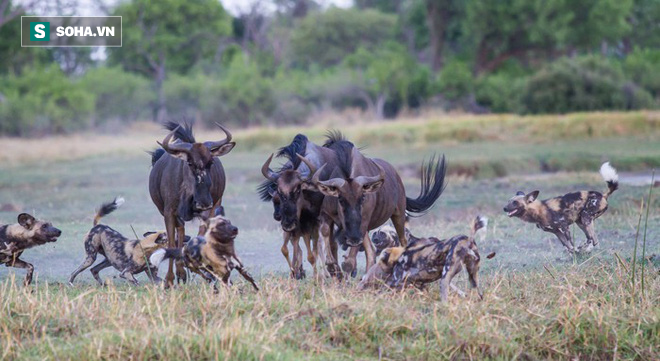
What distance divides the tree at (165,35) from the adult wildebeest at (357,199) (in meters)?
35.7

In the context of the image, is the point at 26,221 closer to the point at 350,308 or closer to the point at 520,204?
the point at 350,308

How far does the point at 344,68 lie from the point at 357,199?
39.0 metres

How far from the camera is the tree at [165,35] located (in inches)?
→ 1823

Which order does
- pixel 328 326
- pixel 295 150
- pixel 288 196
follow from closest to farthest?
pixel 328 326 → pixel 288 196 → pixel 295 150

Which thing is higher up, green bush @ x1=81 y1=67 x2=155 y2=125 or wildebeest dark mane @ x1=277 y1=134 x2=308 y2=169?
green bush @ x1=81 y1=67 x2=155 y2=125

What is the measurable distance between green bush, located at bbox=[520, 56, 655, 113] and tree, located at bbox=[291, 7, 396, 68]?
67.7 feet

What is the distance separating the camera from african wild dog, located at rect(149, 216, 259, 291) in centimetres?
779

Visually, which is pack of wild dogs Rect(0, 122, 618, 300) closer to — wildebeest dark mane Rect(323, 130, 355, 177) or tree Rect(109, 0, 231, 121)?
wildebeest dark mane Rect(323, 130, 355, 177)

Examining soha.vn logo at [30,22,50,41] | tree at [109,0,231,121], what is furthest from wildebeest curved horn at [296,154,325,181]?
tree at [109,0,231,121]

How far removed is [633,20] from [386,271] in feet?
144

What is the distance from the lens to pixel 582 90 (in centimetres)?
3384

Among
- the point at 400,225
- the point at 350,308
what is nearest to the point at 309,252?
the point at 400,225

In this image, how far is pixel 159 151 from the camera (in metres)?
10.7

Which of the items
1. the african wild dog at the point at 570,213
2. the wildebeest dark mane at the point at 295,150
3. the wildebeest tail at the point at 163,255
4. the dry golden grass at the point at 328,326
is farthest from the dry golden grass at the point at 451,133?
the dry golden grass at the point at 328,326
